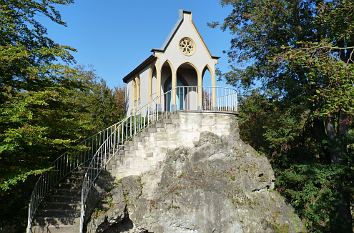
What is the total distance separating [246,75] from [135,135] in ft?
23.0

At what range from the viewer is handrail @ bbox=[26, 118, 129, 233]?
38.3 ft

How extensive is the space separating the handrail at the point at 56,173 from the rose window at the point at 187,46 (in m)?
6.13

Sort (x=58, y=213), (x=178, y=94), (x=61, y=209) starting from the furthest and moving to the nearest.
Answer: (x=178, y=94)
(x=61, y=209)
(x=58, y=213)

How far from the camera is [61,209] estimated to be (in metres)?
12.3

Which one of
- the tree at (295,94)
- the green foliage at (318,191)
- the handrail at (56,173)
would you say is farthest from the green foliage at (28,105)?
the green foliage at (318,191)

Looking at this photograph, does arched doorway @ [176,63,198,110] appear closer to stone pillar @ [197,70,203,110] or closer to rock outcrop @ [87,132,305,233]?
stone pillar @ [197,70,203,110]

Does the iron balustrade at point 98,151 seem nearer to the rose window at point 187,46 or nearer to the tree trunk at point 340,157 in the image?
the rose window at point 187,46

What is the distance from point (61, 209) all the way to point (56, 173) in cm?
160

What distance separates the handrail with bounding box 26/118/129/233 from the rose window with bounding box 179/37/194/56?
613 cm

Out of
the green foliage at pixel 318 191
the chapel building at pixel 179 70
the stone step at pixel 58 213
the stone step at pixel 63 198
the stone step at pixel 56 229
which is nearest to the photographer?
the stone step at pixel 56 229

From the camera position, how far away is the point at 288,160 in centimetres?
1853

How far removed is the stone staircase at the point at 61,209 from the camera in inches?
456

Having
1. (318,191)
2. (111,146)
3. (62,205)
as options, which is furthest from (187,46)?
(62,205)

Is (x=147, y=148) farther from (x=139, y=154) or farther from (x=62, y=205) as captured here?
(x=62, y=205)
